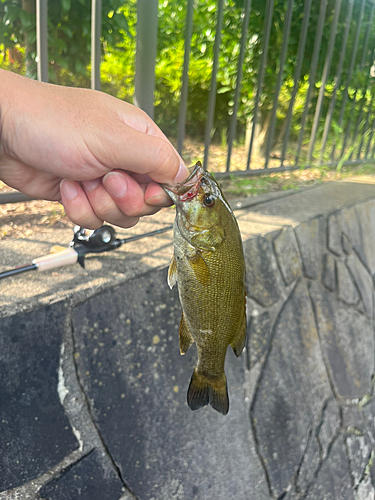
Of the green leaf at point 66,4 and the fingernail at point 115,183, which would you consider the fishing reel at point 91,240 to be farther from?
the green leaf at point 66,4

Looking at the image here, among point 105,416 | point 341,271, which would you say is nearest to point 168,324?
point 105,416

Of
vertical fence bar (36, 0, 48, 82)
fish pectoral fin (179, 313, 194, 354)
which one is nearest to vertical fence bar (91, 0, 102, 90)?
vertical fence bar (36, 0, 48, 82)

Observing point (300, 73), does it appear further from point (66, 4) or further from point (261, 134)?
point (66, 4)

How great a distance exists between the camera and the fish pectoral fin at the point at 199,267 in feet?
3.97

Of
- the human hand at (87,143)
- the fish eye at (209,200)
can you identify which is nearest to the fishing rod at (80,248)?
the human hand at (87,143)

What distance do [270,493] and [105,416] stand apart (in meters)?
0.98

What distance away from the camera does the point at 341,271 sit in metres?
2.79

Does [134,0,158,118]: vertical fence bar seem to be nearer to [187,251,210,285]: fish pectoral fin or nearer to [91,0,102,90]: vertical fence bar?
[91,0,102,90]: vertical fence bar

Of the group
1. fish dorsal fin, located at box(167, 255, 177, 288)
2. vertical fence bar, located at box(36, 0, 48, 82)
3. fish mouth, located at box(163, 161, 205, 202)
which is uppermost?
vertical fence bar, located at box(36, 0, 48, 82)

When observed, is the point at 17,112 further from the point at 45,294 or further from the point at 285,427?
the point at 285,427

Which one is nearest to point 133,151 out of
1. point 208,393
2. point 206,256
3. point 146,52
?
point 206,256

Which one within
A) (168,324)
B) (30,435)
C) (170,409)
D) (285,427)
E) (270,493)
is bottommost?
(270,493)

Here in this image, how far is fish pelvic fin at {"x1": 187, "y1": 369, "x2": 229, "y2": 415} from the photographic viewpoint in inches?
52.5

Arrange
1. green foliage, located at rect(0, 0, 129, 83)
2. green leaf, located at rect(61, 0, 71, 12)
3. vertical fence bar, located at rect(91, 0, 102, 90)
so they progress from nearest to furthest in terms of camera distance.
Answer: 1. vertical fence bar, located at rect(91, 0, 102, 90)
2. green leaf, located at rect(61, 0, 71, 12)
3. green foliage, located at rect(0, 0, 129, 83)
